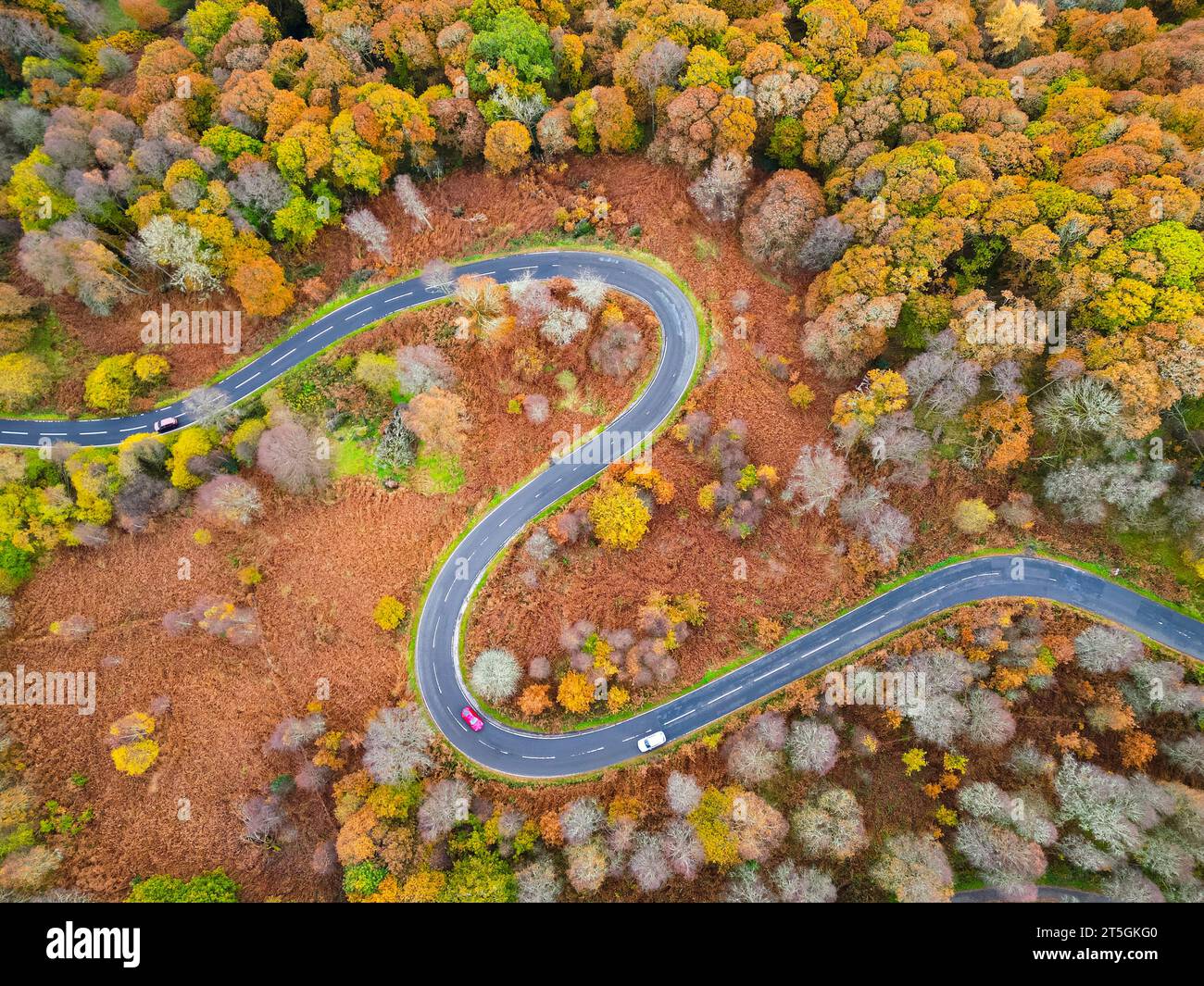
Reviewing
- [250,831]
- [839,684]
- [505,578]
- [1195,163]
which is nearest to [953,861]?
[839,684]

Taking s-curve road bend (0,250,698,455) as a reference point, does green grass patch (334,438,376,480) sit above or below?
below

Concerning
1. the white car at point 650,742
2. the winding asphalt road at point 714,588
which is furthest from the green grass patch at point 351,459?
the white car at point 650,742

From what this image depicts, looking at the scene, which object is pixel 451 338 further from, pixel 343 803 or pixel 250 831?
pixel 250 831

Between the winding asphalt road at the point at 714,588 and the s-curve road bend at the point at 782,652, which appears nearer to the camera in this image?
the s-curve road bend at the point at 782,652

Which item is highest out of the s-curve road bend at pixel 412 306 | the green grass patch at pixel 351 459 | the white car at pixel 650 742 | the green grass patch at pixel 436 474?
the s-curve road bend at pixel 412 306

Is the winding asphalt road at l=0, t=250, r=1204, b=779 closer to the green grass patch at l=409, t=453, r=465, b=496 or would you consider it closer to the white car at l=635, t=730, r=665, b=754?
the white car at l=635, t=730, r=665, b=754

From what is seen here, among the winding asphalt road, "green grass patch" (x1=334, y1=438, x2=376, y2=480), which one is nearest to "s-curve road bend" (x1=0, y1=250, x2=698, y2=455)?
the winding asphalt road

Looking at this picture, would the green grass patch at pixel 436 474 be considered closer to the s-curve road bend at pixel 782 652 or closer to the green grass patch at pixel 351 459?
the green grass patch at pixel 351 459
